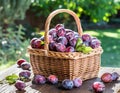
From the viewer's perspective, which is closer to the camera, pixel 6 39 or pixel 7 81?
pixel 7 81

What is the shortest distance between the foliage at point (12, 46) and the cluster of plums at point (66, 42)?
2.18m

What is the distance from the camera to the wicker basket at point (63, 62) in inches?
53.6

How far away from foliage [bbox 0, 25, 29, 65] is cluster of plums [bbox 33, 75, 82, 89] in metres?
2.20

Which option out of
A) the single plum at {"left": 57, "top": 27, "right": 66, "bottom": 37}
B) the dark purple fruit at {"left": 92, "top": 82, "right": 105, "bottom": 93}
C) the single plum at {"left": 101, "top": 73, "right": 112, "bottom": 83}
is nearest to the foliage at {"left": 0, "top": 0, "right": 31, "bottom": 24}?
the single plum at {"left": 57, "top": 27, "right": 66, "bottom": 37}

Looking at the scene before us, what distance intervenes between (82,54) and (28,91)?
10.2 inches

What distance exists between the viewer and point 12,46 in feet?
12.1

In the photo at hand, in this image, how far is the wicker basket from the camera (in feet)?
4.46

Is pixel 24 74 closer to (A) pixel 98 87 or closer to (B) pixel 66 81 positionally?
(B) pixel 66 81

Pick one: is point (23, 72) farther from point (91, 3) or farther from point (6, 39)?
point (91, 3)

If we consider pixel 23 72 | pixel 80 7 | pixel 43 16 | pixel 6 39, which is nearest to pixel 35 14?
pixel 43 16

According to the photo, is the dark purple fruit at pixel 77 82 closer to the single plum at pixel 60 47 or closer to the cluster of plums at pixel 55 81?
the cluster of plums at pixel 55 81

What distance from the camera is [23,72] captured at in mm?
1470

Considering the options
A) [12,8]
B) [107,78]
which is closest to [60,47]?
[107,78]

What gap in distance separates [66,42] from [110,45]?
12.7 ft
